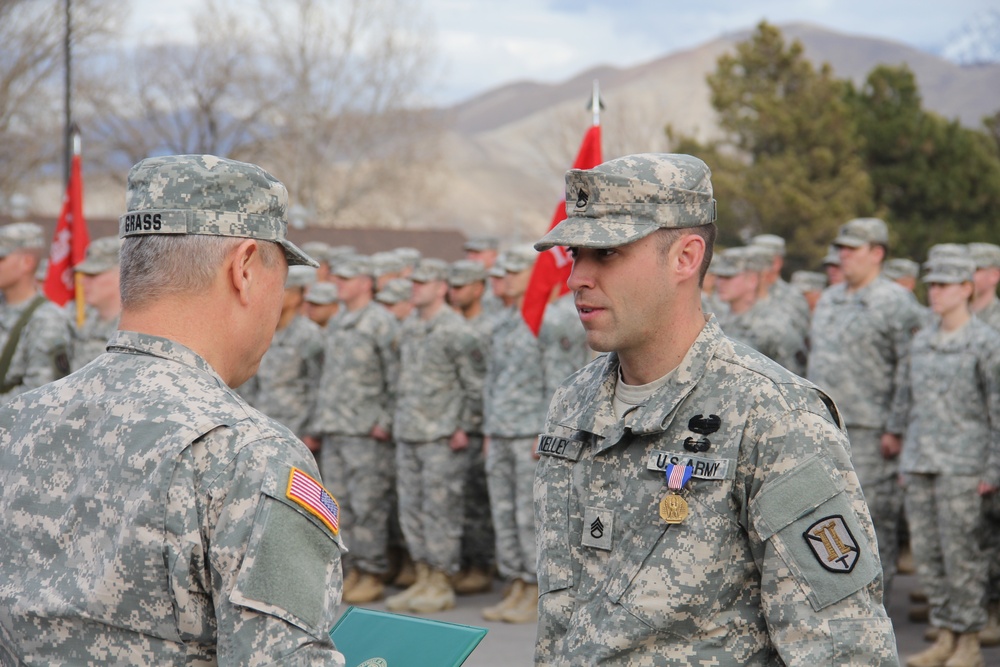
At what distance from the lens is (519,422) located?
318 inches

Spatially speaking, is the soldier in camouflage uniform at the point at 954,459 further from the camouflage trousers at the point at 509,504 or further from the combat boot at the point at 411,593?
the combat boot at the point at 411,593

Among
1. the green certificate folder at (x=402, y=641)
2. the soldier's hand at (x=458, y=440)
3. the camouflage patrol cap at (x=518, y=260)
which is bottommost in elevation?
the soldier's hand at (x=458, y=440)

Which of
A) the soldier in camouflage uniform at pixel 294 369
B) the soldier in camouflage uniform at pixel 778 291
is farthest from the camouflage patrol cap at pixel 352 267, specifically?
the soldier in camouflage uniform at pixel 778 291

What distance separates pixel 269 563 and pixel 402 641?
25.4 inches

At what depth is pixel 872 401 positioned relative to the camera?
7.64 meters

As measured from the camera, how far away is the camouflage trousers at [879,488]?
7.63 meters

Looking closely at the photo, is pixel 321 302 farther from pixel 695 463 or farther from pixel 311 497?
pixel 311 497

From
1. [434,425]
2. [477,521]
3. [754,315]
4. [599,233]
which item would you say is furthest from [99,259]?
[599,233]

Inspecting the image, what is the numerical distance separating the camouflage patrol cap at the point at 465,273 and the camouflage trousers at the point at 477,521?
1288mm

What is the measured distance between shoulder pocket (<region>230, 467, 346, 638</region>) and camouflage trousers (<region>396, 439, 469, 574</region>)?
Answer: 6.82m

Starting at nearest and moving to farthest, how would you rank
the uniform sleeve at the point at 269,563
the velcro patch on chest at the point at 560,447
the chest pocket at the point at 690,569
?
the uniform sleeve at the point at 269,563
the chest pocket at the point at 690,569
the velcro patch on chest at the point at 560,447

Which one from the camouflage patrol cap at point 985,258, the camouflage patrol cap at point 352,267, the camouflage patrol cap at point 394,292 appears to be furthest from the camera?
the camouflage patrol cap at point 394,292

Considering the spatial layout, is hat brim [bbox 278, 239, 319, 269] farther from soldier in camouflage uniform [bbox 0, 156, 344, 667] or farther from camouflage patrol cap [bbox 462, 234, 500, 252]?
camouflage patrol cap [bbox 462, 234, 500, 252]

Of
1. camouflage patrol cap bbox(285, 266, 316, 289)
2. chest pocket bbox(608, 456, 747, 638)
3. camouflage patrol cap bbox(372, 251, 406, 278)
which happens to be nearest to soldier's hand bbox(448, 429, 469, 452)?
camouflage patrol cap bbox(285, 266, 316, 289)
